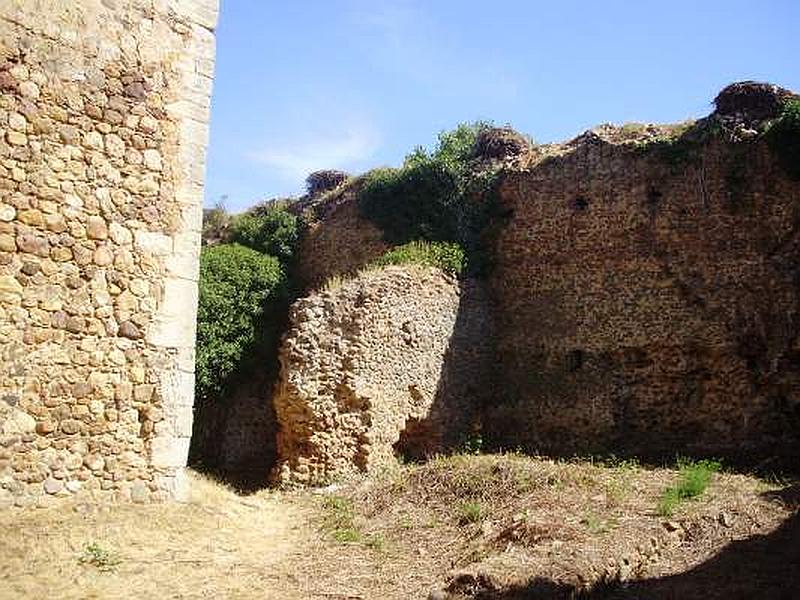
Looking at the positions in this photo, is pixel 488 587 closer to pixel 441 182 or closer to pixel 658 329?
pixel 658 329

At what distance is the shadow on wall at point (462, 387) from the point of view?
15.0m

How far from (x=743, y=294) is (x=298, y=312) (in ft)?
26.2

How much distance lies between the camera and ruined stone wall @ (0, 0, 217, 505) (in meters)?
6.51

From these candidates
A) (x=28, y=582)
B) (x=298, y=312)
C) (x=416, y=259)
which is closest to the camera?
(x=28, y=582)

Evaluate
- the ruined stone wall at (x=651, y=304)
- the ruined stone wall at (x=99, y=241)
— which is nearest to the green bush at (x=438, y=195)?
the ruined stone wall at (x=651, y=304)

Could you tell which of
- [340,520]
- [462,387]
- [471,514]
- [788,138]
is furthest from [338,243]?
[471,514]

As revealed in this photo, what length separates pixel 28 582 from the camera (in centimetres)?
553

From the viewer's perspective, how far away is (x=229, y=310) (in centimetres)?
1772

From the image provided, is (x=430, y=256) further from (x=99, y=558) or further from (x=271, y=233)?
(x=99, y=558)

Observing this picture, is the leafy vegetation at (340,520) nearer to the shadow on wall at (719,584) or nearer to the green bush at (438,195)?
the shadow on wall at (719,584)

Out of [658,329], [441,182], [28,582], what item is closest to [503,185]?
[441,182]

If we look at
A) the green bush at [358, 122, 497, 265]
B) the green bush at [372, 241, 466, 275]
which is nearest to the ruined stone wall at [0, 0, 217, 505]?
the green bush at [372, 241, 466, 275]

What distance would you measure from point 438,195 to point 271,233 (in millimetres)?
5166

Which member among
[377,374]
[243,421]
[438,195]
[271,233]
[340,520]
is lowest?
[340,520]
